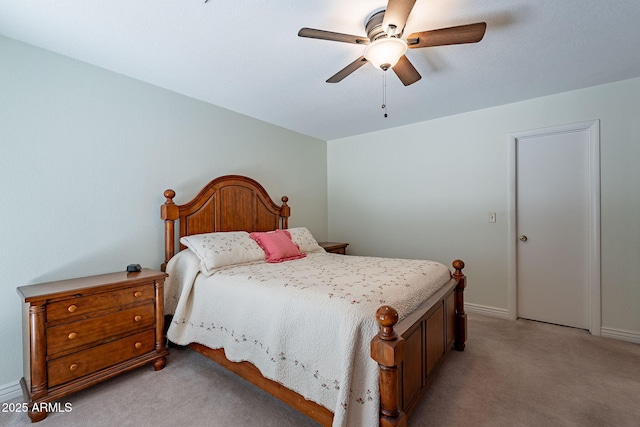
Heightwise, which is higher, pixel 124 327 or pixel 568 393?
pixel 124 327

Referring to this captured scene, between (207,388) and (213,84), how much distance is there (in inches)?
98.9

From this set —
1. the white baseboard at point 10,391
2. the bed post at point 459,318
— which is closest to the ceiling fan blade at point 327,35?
the bed post at point 459,318

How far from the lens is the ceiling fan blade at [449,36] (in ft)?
5.05

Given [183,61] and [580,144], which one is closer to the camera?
[183,61]

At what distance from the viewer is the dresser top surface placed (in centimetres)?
172

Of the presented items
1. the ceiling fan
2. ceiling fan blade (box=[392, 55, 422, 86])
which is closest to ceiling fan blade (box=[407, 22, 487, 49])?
the ceiling fan

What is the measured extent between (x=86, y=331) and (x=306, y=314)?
4.93 ft

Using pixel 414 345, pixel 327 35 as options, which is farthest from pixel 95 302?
pixel 327 35

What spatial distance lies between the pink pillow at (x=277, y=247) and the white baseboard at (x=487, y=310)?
2.16m

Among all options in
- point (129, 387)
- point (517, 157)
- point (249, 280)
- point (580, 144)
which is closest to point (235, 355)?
point (249, 280)

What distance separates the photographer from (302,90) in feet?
9.06

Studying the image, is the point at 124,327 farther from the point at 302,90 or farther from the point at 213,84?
the point at 302,90

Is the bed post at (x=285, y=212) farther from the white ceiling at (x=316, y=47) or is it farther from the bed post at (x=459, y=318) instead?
the bed post at (x=459, y=318)

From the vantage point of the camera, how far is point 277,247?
112 inches
